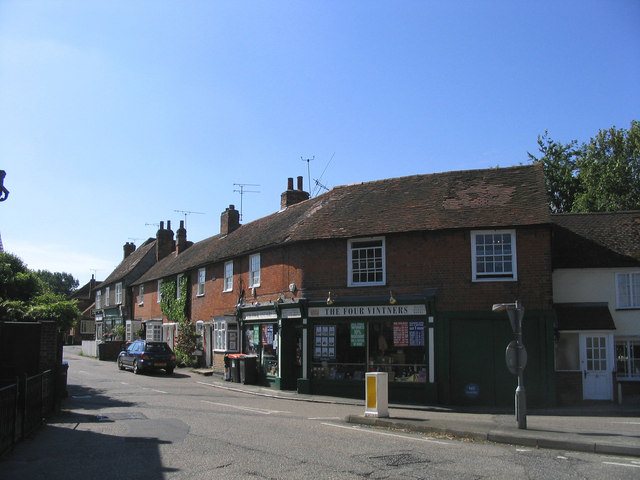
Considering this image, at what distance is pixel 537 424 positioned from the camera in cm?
1354

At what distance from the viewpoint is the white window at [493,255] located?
1836cm

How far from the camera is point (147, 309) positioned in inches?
1599

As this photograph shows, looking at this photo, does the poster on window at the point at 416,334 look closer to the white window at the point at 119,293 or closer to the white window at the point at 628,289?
the white window at the point at 628,289

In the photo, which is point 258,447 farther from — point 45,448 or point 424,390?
point 424,390

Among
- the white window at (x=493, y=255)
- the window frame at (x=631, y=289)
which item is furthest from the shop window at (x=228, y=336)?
the window frame at (x=631, y=289)

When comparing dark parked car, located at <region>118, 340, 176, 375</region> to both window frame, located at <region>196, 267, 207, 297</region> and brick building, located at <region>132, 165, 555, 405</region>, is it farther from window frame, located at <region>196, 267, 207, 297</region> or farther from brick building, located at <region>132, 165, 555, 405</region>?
brick building, located at <region>132, 165, 555, 405</region>

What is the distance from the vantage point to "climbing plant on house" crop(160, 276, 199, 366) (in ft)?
103

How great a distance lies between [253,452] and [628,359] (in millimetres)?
14601

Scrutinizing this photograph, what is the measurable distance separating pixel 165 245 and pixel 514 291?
107 ft

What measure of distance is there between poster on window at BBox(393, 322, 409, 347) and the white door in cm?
556

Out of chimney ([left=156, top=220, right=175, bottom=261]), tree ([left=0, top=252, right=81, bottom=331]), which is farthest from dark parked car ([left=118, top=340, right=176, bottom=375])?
chimney ([left=156, top=220, right=175, bottom=261])

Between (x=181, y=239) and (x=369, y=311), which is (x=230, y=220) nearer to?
(x=181, y=239)

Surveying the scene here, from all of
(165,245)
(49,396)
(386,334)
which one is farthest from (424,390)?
(165,245)

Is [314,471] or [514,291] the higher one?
[514,291]
